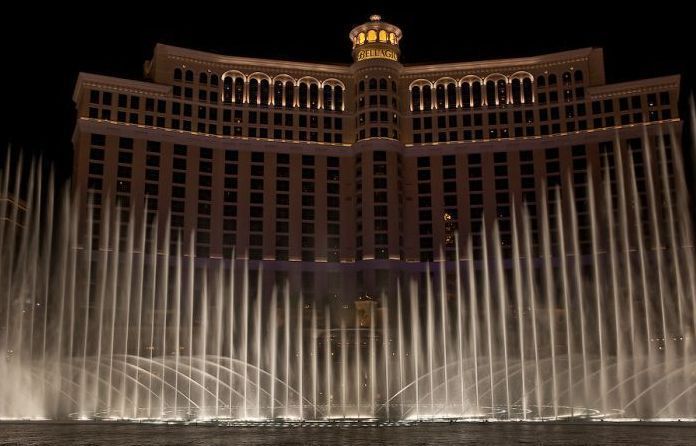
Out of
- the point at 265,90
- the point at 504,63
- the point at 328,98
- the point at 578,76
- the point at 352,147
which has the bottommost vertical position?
the point at 352,147

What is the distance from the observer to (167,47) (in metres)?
86.6

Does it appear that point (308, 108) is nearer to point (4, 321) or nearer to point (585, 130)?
point (585, 130)

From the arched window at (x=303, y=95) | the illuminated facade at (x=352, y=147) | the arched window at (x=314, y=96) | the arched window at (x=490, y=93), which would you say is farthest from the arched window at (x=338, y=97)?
the arched window at (x=490, y=93)

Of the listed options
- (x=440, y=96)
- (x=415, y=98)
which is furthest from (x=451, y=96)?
(x=415, y=98)

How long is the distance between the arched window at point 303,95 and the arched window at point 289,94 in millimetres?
907

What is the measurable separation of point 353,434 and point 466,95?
70781 millimetres

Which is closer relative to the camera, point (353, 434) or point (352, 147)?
point (353, 434)

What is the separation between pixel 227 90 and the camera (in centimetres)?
8988

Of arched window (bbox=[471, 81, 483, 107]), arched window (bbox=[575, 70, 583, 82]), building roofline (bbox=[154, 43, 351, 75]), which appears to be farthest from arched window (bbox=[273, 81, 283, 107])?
arched window (bbox=[575, 70, 583, 82])

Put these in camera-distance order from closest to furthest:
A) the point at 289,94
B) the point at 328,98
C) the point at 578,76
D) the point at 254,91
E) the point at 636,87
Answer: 1. the point at 636,87
2. the point at 578,76
3. the point at 254,91
4. the point at 289,94
5. the point at 328,98

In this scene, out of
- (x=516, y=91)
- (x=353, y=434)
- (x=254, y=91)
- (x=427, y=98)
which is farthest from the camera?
(x=427, y=98)

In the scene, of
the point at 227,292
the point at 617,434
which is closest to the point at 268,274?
the point at 227,292

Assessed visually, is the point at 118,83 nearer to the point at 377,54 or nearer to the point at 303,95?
the point at 303,95

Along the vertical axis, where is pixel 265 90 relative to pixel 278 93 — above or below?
above
